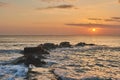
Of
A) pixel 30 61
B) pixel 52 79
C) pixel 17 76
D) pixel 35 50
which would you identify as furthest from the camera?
pixel 35 50

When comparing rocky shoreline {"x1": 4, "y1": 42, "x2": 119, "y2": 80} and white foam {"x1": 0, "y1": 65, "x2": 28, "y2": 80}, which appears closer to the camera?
rocky shoreline {"x1": 4, "y1": 42, "x2": 119, "y2": 80}

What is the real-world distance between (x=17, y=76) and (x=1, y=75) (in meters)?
1.79

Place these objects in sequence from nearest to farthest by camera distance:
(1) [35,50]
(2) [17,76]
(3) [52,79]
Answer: (3) [52,79] → (2) [17,76] → (1) [35,50]

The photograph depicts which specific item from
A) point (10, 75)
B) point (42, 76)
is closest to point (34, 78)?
point (42, 76)

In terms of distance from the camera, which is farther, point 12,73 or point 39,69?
point 39,69

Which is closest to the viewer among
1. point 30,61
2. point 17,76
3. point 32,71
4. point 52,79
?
point 52,79

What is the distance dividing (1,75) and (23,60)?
329 inches

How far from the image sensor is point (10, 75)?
24.0 meters

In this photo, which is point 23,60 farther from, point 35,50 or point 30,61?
point 35,50

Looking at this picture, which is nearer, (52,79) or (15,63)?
(52,79)

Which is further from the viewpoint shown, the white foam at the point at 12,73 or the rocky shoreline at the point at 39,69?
the white foam at the point at 12,73

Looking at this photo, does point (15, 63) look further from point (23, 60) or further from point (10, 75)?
point (10, 75)

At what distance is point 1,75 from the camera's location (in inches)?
945

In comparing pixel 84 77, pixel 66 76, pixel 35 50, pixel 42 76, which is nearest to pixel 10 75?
pixel 42 76
